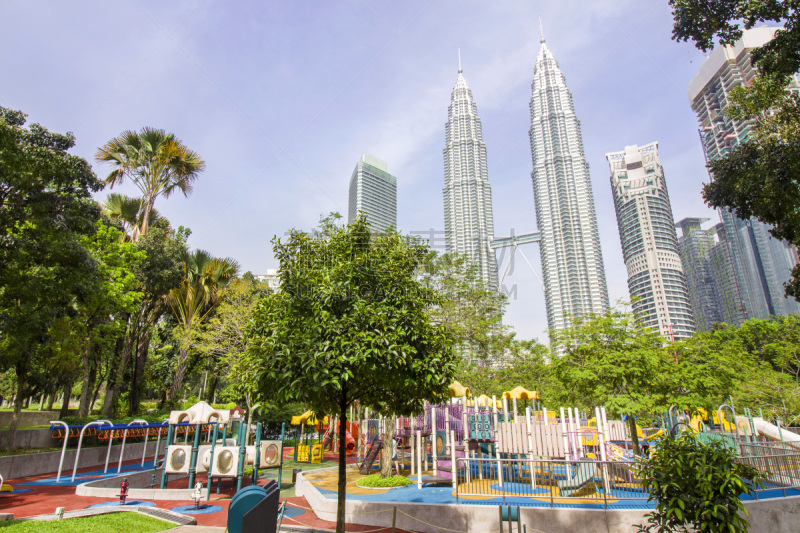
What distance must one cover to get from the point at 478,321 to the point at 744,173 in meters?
13.5

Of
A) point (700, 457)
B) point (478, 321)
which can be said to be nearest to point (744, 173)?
point (478, 321)

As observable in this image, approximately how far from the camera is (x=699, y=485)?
19.7 feet

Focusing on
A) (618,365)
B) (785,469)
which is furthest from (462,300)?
(785,469)

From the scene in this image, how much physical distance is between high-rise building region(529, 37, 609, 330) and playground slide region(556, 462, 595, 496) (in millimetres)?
145106

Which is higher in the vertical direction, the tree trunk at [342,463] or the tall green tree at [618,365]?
the tall green tree at [618,365]

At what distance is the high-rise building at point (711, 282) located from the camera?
166m

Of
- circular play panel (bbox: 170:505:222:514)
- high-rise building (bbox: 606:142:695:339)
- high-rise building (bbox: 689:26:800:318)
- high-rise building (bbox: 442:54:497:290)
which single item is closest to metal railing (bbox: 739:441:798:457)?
circular play panel (bbox: 170:505:222:514)

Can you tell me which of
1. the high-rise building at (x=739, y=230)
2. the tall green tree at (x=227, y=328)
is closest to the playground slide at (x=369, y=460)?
the tall green tree at (x=227, y=328)

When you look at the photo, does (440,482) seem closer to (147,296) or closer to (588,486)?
(588,486)

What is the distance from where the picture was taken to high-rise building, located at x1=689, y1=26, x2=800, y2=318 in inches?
5669

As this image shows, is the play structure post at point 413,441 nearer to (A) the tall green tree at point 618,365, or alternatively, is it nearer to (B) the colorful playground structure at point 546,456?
(B) the colorful playground structure at point 546,456

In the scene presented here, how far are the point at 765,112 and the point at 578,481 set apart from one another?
53.2 feet

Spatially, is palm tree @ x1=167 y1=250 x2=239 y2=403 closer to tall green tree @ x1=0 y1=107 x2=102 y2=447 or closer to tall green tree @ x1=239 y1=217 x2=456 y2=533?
tall green tree @ x1=0 y1=107 x2=102 y2=447

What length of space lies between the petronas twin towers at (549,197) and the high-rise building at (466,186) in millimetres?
403
